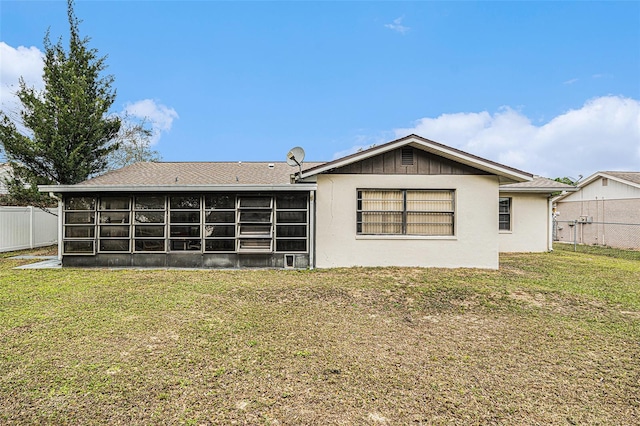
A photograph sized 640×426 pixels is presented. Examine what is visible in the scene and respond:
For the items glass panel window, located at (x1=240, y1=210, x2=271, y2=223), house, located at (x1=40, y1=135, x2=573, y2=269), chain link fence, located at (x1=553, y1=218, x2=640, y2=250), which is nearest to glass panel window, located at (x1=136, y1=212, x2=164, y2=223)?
house, located at (x1=40, y1=135, x2=573, y2=269)

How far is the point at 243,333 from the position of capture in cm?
428

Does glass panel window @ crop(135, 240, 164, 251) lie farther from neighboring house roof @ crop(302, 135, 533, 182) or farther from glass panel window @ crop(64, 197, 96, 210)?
neighboring house roof @ crop(302, 135, 533, 182)

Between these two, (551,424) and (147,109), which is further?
(147,109)

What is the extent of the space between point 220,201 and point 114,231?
123 inches

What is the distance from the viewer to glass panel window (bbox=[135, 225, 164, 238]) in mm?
8953

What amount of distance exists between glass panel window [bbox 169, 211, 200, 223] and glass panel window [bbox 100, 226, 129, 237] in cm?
134

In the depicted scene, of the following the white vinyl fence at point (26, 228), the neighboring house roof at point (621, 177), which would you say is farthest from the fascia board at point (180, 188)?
the neighboring house roof at point (621, 177)

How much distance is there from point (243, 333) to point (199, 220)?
17.6ft

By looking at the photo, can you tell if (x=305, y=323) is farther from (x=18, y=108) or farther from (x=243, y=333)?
(x=18, y=108)

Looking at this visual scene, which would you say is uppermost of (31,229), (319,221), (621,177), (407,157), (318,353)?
(621,177)

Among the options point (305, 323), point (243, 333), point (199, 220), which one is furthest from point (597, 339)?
point (199, 220)

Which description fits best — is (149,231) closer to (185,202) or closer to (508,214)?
(185,202)

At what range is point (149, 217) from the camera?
353 inches

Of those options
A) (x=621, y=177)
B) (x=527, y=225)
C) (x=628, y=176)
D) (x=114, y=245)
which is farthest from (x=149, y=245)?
(x=628, y=176)
